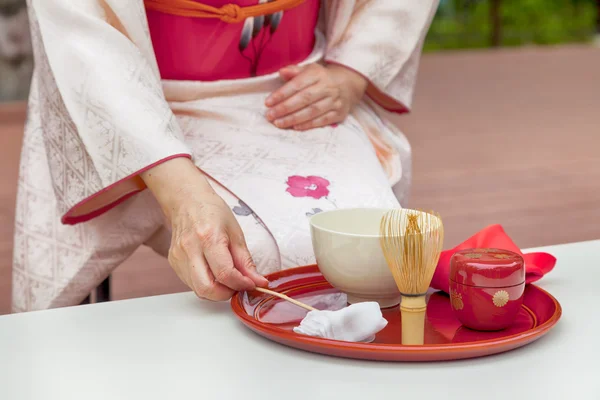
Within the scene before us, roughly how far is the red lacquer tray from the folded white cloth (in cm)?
1

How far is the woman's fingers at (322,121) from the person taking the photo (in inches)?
48.9

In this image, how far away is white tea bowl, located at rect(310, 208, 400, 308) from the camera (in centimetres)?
76

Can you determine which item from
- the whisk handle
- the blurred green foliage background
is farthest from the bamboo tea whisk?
the blurred green foliage background

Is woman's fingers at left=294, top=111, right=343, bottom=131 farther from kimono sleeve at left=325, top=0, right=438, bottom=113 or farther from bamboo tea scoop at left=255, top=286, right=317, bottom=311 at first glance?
bamboo tea scoop at left=255, top=286, right=317, bottom=311

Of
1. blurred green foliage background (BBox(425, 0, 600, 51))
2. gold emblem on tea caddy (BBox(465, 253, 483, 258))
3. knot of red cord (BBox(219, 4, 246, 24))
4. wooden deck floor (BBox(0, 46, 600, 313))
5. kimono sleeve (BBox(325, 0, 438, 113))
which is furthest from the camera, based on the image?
blurred green foliage background (BBox(425, 0, 600, 51))

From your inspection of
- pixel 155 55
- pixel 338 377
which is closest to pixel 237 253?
pixel 338 377

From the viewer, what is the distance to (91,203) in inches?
44.3

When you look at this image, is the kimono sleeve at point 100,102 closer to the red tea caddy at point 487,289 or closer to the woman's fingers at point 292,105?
the woman's fingers at point 292,105

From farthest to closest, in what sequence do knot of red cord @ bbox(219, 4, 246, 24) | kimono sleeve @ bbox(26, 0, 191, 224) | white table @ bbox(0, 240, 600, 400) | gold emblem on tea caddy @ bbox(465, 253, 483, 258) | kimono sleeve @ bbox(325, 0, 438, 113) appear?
kimono sleeve @ bbox(325, 0, 438, 113) → knot of red cord @ bbox(219, 4, 246, 24) → kimono sleeve @ bbox(26, 0, 191, 224) → gold emblem on tea caddy @ bbox(465, 253, 483, 258) → white table @ bbox(0, 240, 600, 400)

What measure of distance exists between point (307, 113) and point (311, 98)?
0.02m

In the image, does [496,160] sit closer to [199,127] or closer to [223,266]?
[199,127]

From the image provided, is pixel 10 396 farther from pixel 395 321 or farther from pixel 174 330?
pixel 395 321

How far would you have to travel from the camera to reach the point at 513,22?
342 inches

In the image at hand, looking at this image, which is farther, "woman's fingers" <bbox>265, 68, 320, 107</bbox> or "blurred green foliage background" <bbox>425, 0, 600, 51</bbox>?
"blurred green foliage background" <bbox>425, 0, 600, 51</bbox>
